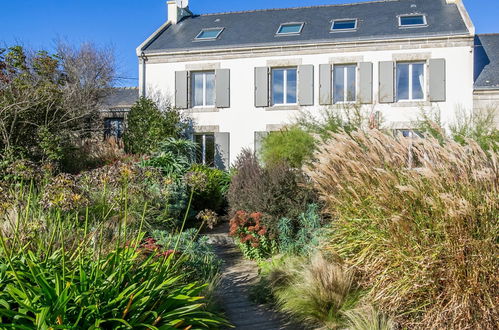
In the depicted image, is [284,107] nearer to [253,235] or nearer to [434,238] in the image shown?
A: [253,235]

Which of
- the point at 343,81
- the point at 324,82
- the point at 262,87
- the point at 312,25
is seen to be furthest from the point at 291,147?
the point at 312,25

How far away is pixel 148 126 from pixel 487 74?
11509 millimetres

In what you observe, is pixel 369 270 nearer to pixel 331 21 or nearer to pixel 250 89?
pixel 250 89

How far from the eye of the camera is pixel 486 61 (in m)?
16.7

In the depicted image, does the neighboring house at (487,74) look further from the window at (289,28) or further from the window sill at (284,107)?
the window at (289,28)

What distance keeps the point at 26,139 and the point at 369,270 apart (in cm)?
964

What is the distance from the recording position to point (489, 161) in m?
3.76

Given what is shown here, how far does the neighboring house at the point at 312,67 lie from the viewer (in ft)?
50.1

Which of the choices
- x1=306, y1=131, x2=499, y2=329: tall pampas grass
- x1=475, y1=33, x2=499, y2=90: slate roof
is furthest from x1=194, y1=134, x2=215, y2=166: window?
x1=306, y1=131, x2=499, y2=329: tall pampas grass

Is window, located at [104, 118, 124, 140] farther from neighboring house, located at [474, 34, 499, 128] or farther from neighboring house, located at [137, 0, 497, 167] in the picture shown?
neighboring house, located at [474, 34, 499, 128]

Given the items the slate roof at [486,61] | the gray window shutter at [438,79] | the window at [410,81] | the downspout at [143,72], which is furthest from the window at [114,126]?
the slate roof at [486,61]

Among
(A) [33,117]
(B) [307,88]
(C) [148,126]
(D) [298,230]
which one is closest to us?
(D) [298,230]

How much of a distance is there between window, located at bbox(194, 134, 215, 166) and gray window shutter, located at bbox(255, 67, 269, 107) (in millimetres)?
2164

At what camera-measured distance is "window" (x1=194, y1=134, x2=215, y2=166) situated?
17.0 m
